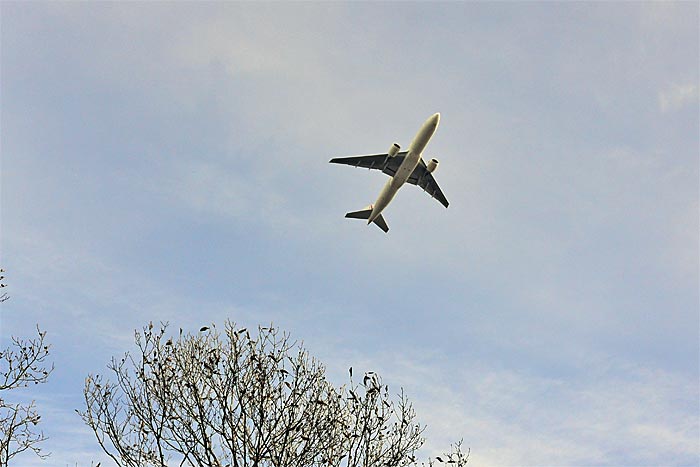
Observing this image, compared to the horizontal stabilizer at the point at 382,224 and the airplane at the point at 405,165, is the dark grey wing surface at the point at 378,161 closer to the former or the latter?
the airplane at the point at 405,165

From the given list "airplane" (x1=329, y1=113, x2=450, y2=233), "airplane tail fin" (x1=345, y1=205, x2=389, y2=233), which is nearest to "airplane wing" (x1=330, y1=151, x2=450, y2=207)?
"airplane" (x1=329, y1=113, x2=450, y2=233)

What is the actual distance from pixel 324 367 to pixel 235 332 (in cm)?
276

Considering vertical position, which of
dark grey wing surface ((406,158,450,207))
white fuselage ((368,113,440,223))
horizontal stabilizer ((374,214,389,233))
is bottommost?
white fuselage ((368,113,440,223))

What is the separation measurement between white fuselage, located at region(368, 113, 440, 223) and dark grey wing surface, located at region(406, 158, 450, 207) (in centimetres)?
207

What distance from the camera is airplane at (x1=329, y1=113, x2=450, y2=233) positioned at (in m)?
35.9

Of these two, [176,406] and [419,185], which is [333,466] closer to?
[176,406]

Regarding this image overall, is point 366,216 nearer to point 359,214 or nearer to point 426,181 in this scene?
point 359,214

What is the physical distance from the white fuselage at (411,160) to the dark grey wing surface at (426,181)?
207 centimetres

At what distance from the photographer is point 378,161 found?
38219 mm

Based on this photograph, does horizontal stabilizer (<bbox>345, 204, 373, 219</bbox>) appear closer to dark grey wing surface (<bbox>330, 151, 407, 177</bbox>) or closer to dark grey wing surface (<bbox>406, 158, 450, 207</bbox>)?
dark grey wing surface (<bbox>406, 158, 450, 207</bbox>)

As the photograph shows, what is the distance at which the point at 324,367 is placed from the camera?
50.7 feet

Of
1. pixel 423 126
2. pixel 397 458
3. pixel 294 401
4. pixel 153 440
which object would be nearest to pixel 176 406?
pixel 153 440

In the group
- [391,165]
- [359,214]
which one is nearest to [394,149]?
[391,165]

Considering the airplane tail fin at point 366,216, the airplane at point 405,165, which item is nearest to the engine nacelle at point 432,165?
the airplane at point 405,165
